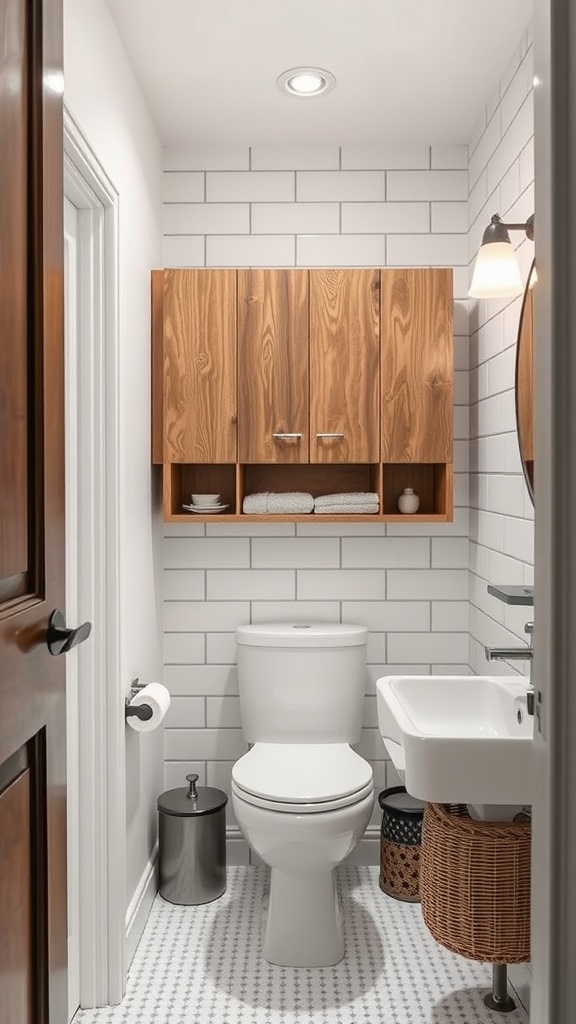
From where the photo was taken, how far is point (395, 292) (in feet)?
8.79

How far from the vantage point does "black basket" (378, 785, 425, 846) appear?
8.64 feet

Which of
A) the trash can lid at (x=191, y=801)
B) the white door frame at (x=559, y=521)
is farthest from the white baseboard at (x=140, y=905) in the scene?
the white door frame at (x=559, y=521)

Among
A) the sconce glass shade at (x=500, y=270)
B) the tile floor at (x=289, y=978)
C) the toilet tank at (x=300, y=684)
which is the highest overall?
the sconce glass shade at (x=500, y=270)

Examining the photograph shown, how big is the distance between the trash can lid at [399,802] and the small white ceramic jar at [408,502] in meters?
0.91

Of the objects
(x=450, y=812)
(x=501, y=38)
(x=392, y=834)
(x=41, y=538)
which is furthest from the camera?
(x=392, y=834)

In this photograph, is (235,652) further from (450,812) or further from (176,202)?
(176,202)

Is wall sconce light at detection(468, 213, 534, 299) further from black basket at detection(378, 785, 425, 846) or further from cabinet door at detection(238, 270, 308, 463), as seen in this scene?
black basket at detection(378, 785, 425, 846)

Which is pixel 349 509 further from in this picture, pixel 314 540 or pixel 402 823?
pixel 402 823

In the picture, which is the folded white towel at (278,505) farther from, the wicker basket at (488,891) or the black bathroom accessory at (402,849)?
the wicker basket at (488,891)

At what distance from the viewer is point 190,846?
102 inches

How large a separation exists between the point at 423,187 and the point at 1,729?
97.6 inches

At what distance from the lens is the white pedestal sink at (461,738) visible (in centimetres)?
168

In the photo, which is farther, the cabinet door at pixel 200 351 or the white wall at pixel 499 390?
the cabinet door at pixel 200 351

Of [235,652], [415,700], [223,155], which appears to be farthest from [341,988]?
[223,155]
